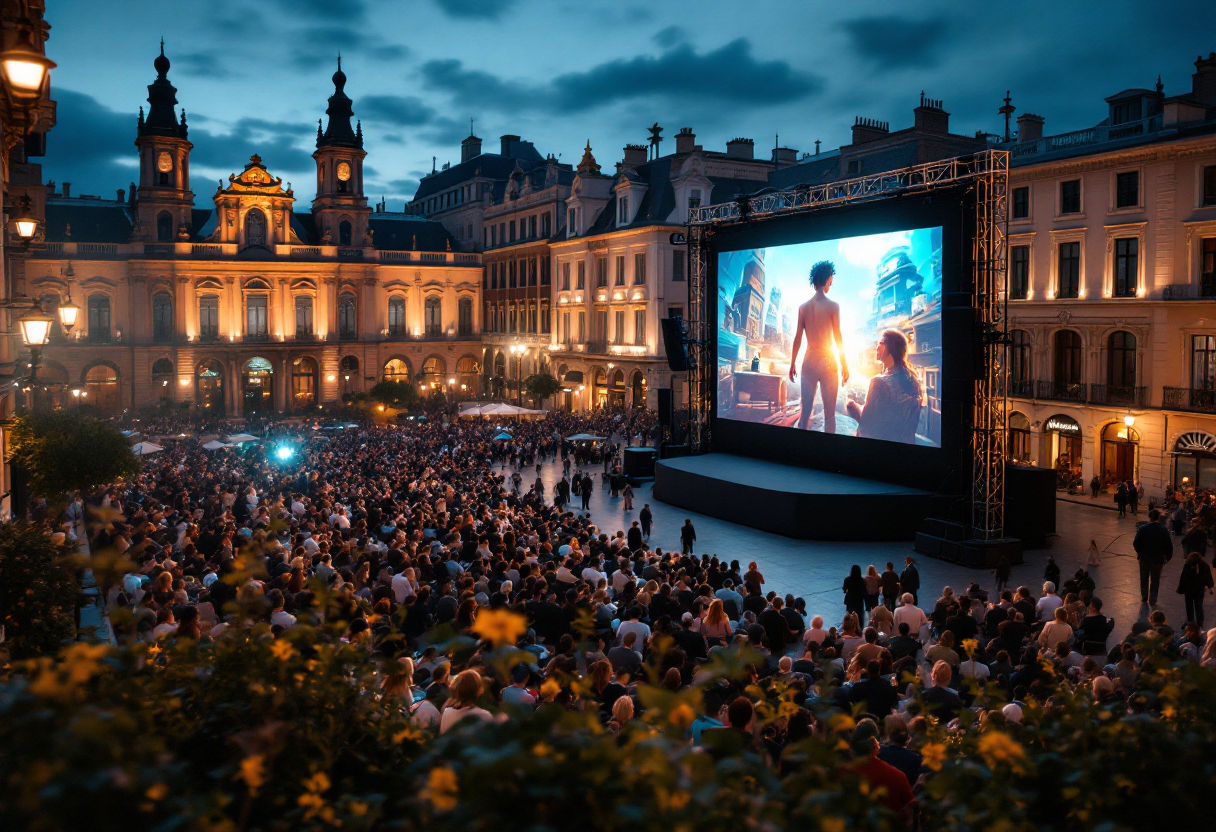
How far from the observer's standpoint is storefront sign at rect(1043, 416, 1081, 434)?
31.6m

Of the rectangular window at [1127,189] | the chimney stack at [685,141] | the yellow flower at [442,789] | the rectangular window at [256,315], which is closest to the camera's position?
the yellow flower at [442,789]

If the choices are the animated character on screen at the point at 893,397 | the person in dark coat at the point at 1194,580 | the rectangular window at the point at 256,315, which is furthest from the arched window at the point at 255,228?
the person in dark coat at the point at 1194,580

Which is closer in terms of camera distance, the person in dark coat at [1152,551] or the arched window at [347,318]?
the person in dark coat at [1152,551]

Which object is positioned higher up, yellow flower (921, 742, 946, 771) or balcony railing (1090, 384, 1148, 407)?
balcony railing (1090, 384, 1148, 407)

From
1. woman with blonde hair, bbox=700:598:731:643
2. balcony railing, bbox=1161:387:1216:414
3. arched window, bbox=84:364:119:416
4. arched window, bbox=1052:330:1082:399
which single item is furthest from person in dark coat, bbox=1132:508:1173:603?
arched window, bbox=84:364:119:416

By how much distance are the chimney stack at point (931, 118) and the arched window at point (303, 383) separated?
44.8 m

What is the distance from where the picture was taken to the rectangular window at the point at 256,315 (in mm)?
62125

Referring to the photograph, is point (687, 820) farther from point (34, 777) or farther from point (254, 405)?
point (254, 405)

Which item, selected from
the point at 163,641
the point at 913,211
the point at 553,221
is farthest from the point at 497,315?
the point at 163,641

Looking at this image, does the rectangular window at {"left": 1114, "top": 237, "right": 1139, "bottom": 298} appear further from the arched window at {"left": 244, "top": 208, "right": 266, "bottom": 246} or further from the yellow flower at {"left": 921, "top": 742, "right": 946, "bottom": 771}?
the arched window at {"left": 244, "top": 208, "right": 266, "bottom": 246}

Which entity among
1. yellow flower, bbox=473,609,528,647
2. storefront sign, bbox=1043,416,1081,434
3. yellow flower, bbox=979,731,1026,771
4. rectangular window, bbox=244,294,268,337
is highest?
rectangular window, bbox=244,294,268,337

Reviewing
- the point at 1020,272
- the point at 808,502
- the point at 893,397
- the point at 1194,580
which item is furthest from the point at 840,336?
the point at 1020,272

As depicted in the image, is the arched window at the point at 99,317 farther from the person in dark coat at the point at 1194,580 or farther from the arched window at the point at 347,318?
the person in dark coat at the point at 1194,580

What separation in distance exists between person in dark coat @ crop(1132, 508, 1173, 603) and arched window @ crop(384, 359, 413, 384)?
57.6 metres
